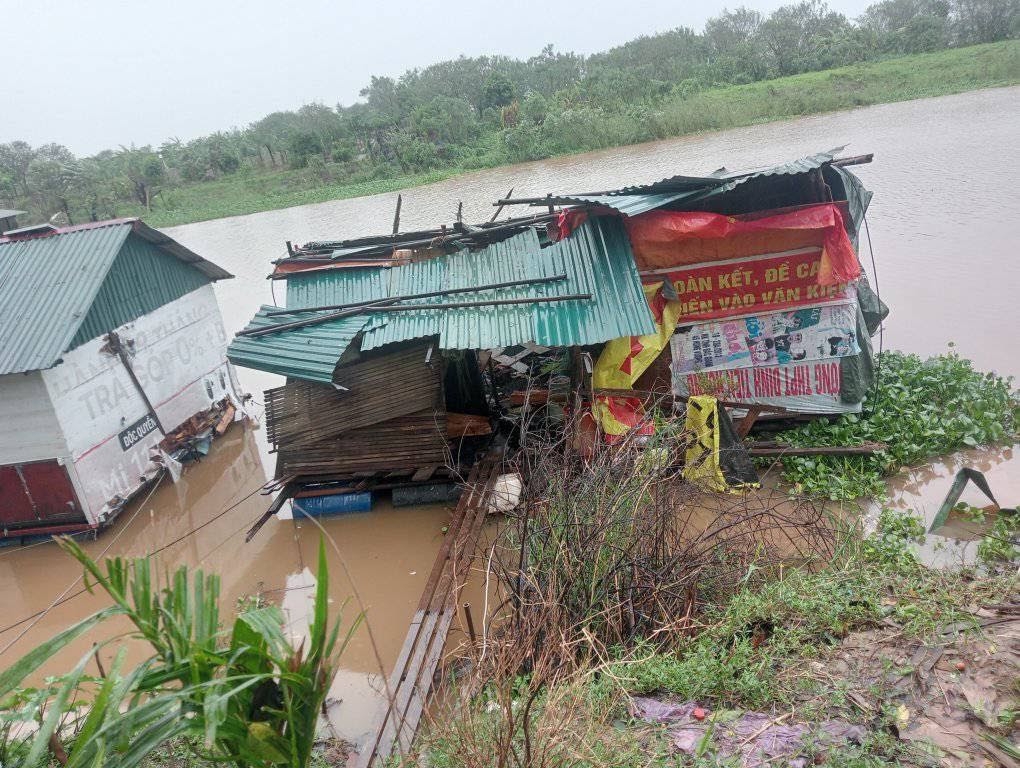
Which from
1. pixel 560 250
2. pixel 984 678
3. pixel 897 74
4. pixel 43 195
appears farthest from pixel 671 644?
pixel 43 195

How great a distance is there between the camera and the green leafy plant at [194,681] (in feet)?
5.64

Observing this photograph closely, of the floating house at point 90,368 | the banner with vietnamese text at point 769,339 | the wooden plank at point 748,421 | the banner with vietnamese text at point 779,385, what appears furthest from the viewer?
the floating house at point 90,368

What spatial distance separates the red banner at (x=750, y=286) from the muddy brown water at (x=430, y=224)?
223cm

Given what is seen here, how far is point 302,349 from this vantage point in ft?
24.3

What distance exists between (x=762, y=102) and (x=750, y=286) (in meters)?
25.6

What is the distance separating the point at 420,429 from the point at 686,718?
4865 mm

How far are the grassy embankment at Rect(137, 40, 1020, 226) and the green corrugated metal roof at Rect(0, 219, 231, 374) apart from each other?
74.6ft

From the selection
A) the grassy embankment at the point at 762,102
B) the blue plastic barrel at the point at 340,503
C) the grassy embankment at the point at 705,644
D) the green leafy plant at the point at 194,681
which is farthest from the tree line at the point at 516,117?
the green leafy plant at the point at 194,681

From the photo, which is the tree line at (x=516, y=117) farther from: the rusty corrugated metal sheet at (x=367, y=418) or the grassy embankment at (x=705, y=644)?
the grassy embankment at (x=705, y=644)

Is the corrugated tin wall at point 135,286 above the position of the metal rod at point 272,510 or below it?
above

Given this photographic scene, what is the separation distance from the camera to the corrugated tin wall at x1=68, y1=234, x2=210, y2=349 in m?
8.45

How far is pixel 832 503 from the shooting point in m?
6.52

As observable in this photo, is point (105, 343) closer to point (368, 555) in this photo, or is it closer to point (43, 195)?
point (368, 555)

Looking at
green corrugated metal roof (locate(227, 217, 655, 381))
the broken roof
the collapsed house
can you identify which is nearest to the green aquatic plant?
the collapsed house
